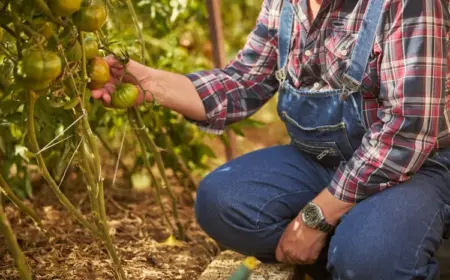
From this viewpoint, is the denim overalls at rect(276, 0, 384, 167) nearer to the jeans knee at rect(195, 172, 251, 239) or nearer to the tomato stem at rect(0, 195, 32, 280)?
the jeans knee at rect(195, 172, 251, 239)

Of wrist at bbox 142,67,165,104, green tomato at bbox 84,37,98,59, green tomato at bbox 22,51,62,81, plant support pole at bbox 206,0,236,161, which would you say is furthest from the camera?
plant support pole at bbox 206,0,236,161

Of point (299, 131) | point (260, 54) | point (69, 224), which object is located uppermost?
point (260, 54)

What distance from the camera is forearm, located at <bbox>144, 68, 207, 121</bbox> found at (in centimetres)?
186

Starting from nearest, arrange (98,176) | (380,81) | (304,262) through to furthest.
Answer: (98,176) < (380,81) < (304,262)

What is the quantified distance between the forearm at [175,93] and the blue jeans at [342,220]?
0.18m

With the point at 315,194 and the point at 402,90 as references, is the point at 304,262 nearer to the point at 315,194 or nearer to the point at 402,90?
the point at 315,194

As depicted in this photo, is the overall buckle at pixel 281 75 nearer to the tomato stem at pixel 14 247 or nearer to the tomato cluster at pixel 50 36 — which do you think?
the tomato cluster at pixel 50 36

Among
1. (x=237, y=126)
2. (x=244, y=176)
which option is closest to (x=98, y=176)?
(x=244, y=176)

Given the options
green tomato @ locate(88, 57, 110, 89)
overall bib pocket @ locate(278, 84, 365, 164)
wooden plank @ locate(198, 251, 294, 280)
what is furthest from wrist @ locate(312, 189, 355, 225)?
green tomato @ locate(88, 57, 110, 89)

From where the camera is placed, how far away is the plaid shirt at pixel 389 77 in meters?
1.61

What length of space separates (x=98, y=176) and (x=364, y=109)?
624 mm

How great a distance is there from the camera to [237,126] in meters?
2.34

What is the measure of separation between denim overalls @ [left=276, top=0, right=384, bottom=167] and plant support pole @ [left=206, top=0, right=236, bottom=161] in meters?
0.48

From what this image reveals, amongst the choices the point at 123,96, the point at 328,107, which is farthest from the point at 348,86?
the point at 123,96
